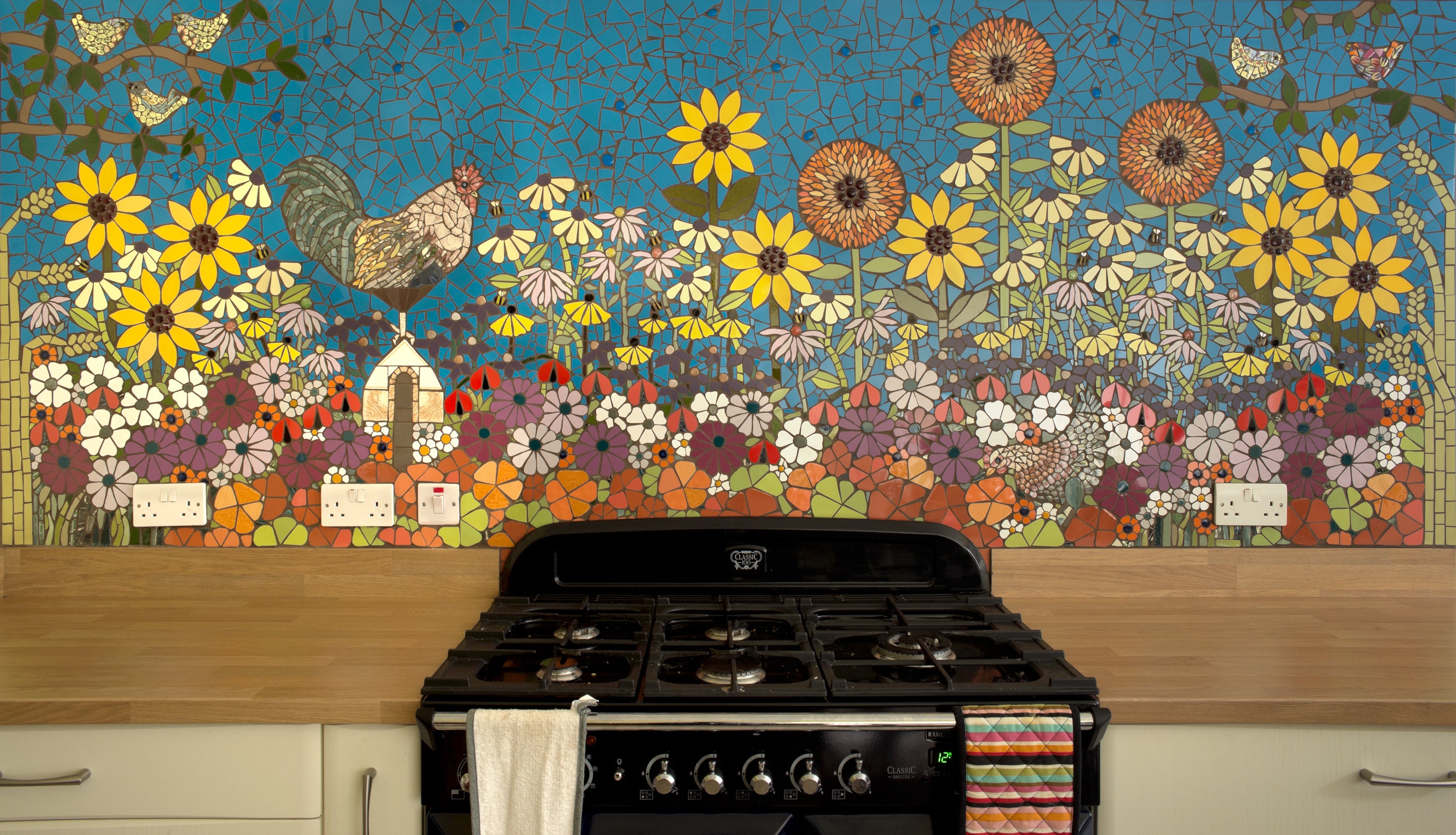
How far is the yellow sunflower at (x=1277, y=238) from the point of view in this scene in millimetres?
1769

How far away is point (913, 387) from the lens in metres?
1.78

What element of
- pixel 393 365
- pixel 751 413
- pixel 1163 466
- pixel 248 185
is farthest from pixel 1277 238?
pixel 248 185

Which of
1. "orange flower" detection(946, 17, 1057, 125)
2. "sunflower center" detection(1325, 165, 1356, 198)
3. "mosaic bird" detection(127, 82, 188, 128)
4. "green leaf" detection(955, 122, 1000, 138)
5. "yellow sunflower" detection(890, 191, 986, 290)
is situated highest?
"orange flower" detection(946, 17, 1057, 125)

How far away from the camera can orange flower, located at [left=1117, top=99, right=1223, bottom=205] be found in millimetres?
1763

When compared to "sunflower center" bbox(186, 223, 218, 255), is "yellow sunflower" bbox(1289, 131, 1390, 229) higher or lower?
higher

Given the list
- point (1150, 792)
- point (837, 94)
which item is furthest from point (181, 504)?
point (1150, 792)

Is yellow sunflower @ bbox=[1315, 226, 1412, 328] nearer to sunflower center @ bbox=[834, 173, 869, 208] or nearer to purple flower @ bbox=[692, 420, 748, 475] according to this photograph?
sunflower center @ bbox=[834, 173, 869, 208]

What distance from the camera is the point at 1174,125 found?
1763mm

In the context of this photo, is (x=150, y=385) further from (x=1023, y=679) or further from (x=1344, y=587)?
(x=1344, y=587)

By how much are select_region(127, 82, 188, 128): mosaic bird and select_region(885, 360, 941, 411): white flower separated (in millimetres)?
1605

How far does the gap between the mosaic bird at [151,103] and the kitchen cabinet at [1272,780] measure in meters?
2.11

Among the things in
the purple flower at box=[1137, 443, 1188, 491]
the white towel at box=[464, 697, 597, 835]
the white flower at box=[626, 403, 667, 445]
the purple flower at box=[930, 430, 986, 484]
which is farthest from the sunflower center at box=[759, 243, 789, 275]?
the white towel at box=[464, 697, 597, 835]

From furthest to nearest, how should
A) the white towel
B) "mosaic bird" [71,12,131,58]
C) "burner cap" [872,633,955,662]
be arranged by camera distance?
"mosaic bird" [71,12,131,58], "burner cap" [872,633,955,662], the white towel

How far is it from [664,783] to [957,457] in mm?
967
